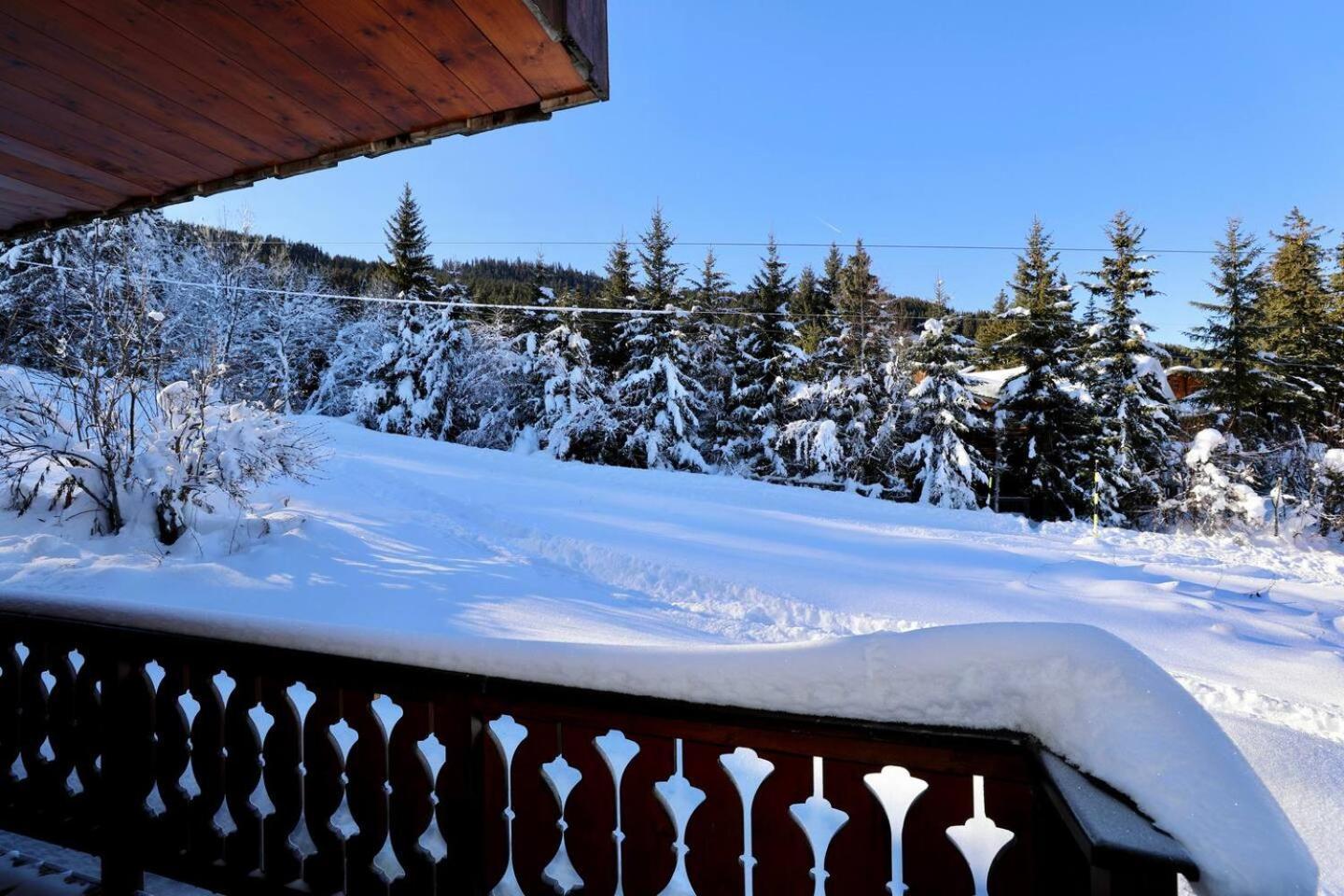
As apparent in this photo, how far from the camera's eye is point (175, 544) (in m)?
6.83

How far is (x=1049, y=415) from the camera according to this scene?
711 inches

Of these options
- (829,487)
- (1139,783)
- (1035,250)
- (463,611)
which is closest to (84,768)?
(1139,783)

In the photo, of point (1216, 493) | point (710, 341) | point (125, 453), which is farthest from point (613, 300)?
point (1216, 493)

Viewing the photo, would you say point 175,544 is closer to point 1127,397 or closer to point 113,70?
point 113,70

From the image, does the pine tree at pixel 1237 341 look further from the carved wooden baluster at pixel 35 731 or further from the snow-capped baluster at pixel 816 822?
the carved wooden baluster at pixel 35 731

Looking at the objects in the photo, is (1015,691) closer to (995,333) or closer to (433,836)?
(433,836)

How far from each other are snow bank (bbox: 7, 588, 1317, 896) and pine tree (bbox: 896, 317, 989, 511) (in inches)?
670

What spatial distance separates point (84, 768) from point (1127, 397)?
2144cm

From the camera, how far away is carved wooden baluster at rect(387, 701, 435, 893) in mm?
1463

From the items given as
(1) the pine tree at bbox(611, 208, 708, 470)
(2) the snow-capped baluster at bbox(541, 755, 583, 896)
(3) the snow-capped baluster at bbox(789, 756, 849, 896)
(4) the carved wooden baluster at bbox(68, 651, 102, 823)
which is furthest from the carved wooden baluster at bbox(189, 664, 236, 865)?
(1) the pine tree at bbox(611, 208, 708, 470)

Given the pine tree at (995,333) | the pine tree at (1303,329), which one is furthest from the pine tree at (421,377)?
the pine tree at (1303,329)

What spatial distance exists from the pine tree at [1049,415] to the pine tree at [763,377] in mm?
6545

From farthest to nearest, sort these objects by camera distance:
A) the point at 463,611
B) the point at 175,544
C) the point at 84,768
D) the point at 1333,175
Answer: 1. the point at 1333,175
2. the point at 175,544
3. the point at 463,611
4. the point at 84,768

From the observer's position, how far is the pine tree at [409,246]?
2359 cm
